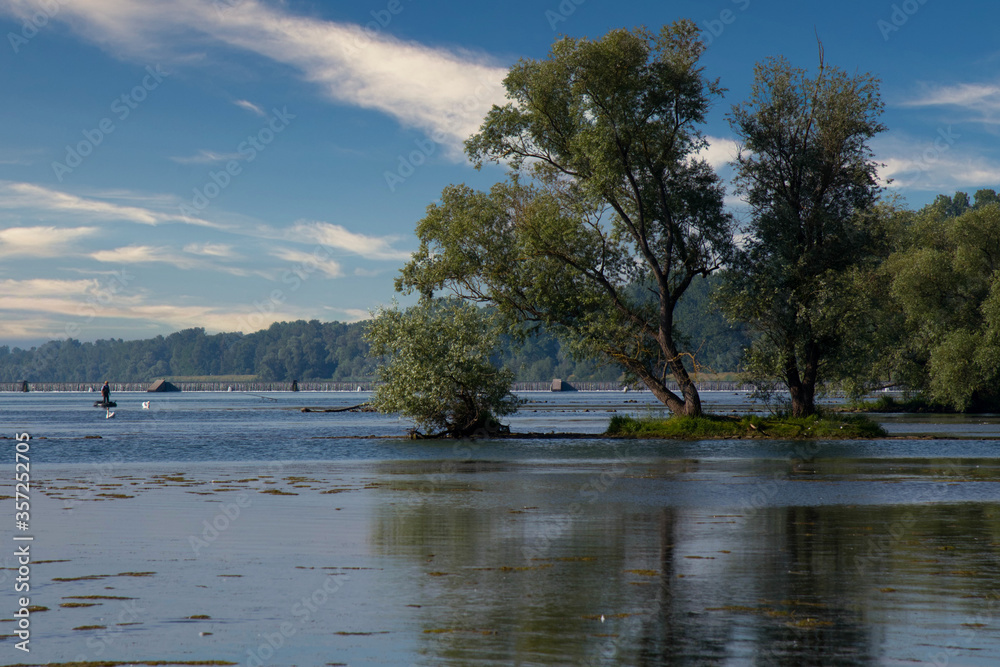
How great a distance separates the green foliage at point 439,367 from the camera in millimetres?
47625

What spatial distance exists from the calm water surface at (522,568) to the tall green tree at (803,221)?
1819cm

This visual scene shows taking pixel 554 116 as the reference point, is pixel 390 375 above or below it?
below

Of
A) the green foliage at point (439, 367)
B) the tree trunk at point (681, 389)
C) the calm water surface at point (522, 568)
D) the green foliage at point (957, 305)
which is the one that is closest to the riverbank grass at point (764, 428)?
the tree trunk at point (681, 389)

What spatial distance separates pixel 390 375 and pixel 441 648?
132 ft

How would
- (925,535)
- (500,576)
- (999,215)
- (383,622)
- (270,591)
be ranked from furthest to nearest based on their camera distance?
(999,215)
(925,535)
(500,576)
(270,591)
(383,622)

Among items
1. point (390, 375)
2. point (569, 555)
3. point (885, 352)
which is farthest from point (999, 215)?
point (569, 555)

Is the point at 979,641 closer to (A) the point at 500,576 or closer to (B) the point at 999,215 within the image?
(A) the point at 500,576

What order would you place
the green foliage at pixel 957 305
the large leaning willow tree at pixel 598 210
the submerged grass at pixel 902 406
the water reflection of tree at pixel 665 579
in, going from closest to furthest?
the water reflection of tree at pixel 665 579 < the large leaning willow tree at pixel 598 210 < the green foliage at pixel 957 305 < the submerged grass at pixel 902 406

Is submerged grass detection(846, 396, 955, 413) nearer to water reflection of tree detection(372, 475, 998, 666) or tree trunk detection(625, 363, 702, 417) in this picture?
tree trunk detection(625, 363, 702, 417)

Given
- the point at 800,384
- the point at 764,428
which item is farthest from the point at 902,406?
the point at 764,428

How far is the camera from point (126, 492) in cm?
2508

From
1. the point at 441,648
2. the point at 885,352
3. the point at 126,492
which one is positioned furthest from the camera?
the point at 885,352

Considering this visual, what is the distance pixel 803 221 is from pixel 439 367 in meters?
20.4

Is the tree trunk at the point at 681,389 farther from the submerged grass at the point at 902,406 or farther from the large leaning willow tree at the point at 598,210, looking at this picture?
the submerged grass at the point at 902,406
